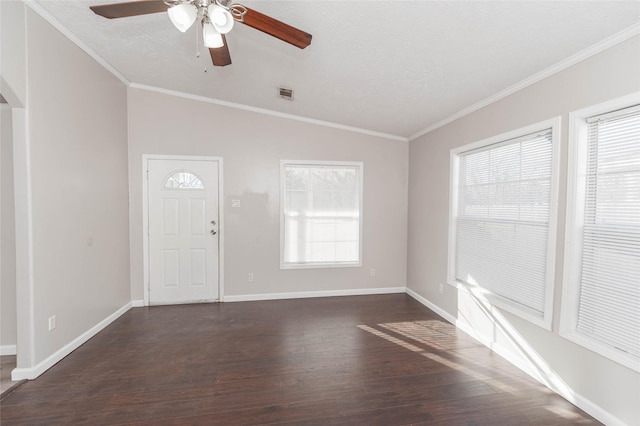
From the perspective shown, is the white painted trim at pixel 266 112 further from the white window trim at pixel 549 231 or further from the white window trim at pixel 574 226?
the white window trim at pixel 574 226

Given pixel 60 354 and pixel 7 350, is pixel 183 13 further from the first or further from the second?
pixel 7 350

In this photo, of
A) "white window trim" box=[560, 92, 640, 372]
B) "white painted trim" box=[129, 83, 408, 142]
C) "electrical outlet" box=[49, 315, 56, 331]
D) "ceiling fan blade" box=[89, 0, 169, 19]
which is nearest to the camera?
"ceiling fan blade" box=[89, 0, 169, 19]

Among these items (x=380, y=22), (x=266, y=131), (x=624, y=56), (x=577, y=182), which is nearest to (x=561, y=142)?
(x=577, y=182)

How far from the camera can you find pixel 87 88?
115 inches

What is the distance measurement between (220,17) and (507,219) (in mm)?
2874

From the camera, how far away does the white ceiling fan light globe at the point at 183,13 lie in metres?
1.41

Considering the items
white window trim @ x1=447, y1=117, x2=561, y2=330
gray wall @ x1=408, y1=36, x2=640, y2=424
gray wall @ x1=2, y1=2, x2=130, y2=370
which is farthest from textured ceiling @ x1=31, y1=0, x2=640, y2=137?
white window trim @ x1=447, y1=117, x2=561, y2=330

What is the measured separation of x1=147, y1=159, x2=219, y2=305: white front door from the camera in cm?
392

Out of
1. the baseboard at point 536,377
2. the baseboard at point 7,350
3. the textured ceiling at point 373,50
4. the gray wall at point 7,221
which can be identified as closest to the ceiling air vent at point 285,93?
the textured ceiling at point 373,50

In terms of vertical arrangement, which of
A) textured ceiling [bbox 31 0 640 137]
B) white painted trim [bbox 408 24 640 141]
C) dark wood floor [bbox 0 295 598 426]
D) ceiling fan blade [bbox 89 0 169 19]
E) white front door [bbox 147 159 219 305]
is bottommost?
dark wood floor [bbox 0 295 598 426]

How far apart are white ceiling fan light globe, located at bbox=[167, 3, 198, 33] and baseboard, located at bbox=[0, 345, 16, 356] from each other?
3186 millimetres

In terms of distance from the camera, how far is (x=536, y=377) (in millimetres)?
2326

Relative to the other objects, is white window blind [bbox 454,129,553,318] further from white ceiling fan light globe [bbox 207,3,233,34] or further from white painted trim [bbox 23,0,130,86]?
white painted trim [bbox 23,0,130,86]

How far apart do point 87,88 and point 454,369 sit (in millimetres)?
4458
